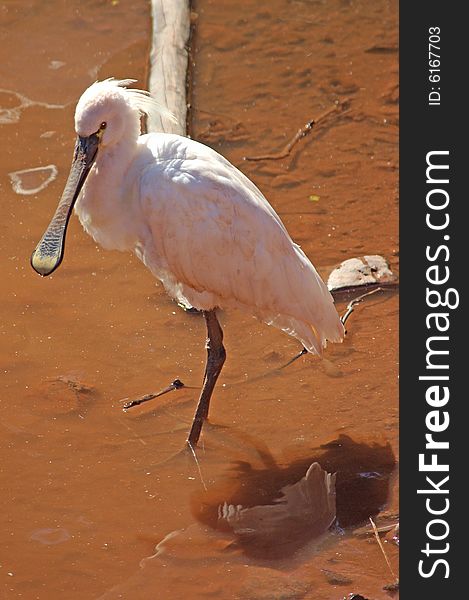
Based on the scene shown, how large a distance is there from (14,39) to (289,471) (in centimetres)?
539

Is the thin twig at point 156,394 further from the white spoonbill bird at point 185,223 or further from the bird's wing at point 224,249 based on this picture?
the bird's wing at point 224,249

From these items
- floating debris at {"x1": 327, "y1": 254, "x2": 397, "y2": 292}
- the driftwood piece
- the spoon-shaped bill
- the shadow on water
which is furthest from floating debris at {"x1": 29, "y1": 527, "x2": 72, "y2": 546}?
the driftwood piece

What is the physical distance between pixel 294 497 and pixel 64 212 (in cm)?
185

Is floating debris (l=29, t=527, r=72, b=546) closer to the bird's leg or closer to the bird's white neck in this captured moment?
the bird's leg

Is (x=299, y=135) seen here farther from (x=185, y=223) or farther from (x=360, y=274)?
Answer: (x=185, y=223)

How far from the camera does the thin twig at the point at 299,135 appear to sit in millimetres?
8359

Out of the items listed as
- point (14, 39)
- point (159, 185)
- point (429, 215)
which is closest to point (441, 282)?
point (429, 215)

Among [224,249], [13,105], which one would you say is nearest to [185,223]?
[224,249]

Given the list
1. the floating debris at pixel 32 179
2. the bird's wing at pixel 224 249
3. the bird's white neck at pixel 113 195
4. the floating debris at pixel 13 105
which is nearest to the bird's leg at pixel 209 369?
the bird's wing at pixel 224 249

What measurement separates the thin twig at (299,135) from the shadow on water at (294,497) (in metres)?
2.85

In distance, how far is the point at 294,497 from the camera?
19.2 ft

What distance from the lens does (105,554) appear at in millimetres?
5406

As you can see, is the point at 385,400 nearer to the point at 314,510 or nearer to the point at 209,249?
the point at 314,510

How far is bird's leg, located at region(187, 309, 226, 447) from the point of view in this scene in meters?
6.10
